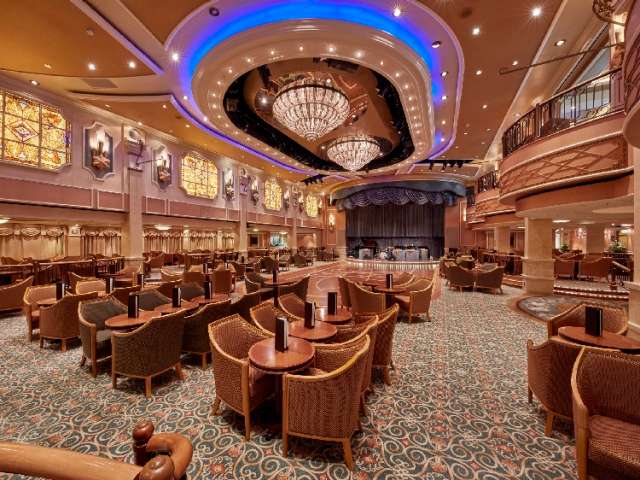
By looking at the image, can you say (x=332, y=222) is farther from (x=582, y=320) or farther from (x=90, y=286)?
(x=582, y=320)

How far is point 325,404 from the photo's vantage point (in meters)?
1.94

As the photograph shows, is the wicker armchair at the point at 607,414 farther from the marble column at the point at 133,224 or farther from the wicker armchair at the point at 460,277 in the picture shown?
the marble column at the point at 133,224

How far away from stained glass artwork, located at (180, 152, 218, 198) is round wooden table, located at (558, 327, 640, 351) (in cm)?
1234

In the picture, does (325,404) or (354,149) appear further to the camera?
(354,149)

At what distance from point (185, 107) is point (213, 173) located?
4978 mm

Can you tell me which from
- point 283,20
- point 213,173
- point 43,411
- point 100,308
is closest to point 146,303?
point 100,308

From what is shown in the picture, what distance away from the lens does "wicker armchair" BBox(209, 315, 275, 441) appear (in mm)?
2195

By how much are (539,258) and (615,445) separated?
754 cm

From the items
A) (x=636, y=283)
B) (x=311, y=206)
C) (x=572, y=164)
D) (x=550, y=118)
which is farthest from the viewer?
(x=311, y=206)

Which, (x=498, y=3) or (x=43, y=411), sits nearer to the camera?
(x=43, y=411)

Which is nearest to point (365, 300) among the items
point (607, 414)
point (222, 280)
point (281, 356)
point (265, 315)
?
point (265, 315)

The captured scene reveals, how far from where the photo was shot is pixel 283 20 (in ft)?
16.0

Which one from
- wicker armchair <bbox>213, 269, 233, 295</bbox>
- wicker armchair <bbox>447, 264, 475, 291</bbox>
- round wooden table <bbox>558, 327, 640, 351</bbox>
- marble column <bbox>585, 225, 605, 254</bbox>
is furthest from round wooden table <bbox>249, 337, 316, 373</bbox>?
marble column <bbox>585, 225, 605, 254</bbox>

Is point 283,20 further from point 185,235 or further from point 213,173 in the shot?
point 185,235
